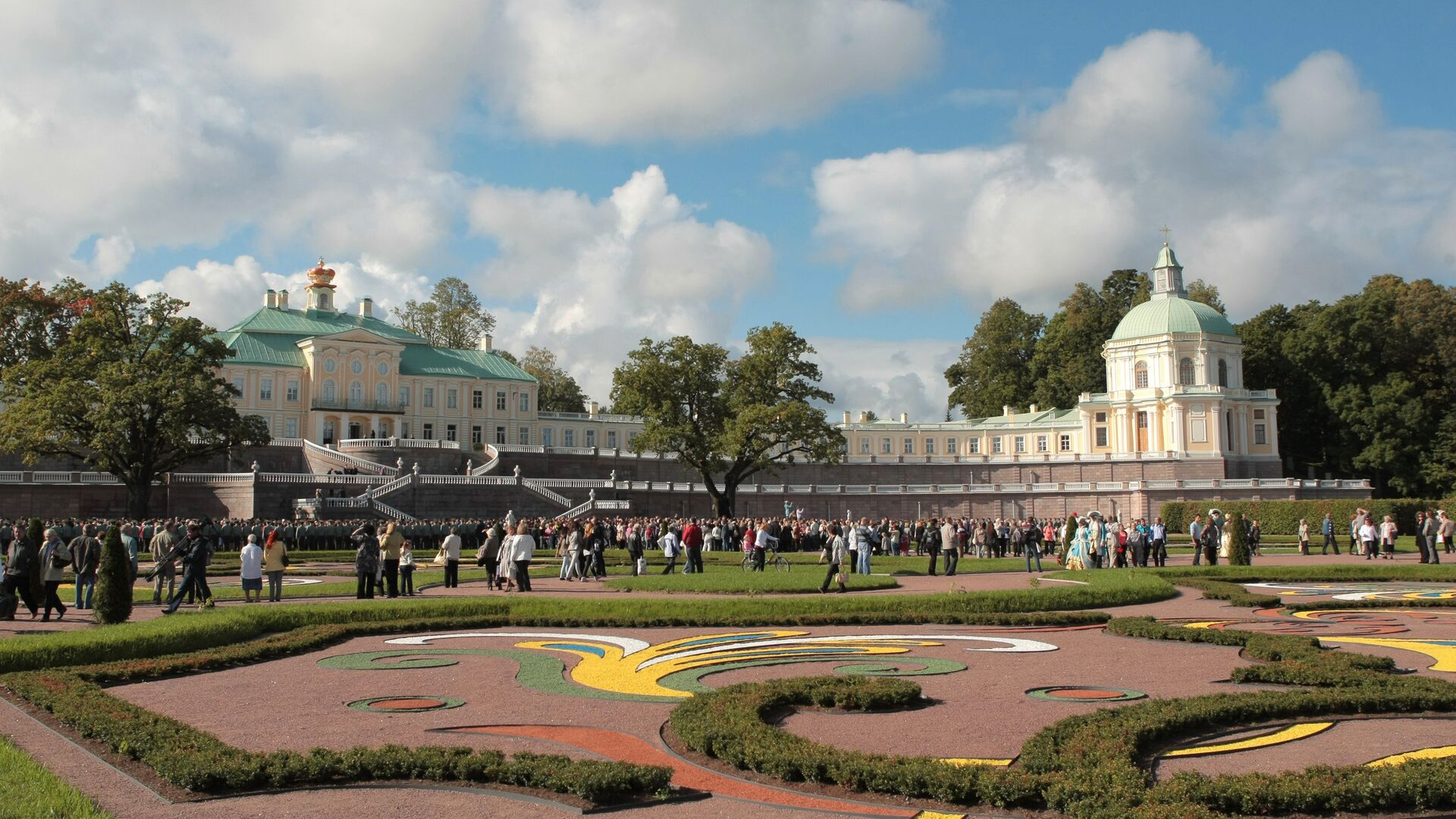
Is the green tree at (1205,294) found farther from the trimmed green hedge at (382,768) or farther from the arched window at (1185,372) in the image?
the trimmed green hedge at (382,768)

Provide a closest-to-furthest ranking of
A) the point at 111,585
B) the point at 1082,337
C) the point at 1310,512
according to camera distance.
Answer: the point at 111,585
the point at 1310,512
the point at 1082,337

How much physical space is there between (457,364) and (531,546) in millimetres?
65665

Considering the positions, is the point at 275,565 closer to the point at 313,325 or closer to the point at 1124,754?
the point at 1124,754

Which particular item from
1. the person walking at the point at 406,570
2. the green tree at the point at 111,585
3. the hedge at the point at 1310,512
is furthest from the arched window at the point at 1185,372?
the green tree at the point at 111,585

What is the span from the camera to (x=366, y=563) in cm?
2384

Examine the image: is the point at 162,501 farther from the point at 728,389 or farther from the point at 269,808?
the point at 269,808

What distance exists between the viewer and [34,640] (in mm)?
15000

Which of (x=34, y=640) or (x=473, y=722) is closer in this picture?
(x=473, y=722)

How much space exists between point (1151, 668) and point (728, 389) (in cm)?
5245

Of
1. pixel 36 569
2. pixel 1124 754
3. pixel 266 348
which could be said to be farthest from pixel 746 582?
pixel 266 348

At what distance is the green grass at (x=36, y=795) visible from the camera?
24.8 feet

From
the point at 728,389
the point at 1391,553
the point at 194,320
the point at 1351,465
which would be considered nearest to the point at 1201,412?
the point at 1351,465

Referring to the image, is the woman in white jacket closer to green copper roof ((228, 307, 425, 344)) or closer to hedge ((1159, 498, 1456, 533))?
hedge ((1159, 498, 1456, 533))

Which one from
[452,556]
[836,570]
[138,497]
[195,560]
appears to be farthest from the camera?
[138,497]
